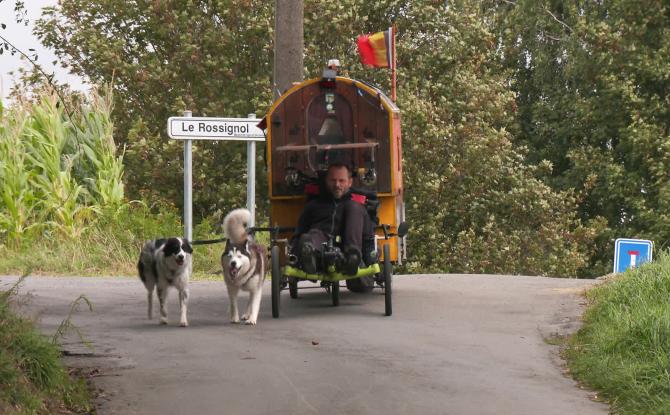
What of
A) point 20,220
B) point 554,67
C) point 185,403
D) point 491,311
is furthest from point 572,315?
point 554,67

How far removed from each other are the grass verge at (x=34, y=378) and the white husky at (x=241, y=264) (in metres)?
3.69

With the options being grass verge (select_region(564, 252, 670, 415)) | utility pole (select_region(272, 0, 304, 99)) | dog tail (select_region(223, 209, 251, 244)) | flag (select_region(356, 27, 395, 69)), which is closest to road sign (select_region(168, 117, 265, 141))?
utility pole (select_region(272, 0, 304, 99))

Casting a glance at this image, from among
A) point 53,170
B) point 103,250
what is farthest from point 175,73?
point 103,250

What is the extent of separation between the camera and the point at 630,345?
35.0 ft

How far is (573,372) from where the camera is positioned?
10617mm

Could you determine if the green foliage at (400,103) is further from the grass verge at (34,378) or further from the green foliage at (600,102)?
the grass verge at (34,378)

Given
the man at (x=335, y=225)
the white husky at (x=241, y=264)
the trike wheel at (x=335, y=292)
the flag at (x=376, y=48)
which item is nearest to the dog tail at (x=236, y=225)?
the white husky at (x=241, y=264)

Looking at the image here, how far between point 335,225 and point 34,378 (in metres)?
5.64

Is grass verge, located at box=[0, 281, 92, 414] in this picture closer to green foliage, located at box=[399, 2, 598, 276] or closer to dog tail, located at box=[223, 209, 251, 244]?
dog tail, located at box=[223, 209, 251, 244]

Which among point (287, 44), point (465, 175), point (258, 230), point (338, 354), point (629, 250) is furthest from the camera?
point (465, 175)

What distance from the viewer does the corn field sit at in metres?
22.2

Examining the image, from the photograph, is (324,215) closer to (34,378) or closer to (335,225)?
(335,225)

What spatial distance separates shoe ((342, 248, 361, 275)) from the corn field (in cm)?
920

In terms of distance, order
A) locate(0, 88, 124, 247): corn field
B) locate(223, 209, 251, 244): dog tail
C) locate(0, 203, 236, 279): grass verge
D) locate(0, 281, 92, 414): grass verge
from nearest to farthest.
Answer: locate(0, 281, 92, 414): grass verge < locate(223, 209, 251, 244): dog tail < locate(0, 203, 236, 279): grass verge < locate(0, 88, 124, 247): corn field
